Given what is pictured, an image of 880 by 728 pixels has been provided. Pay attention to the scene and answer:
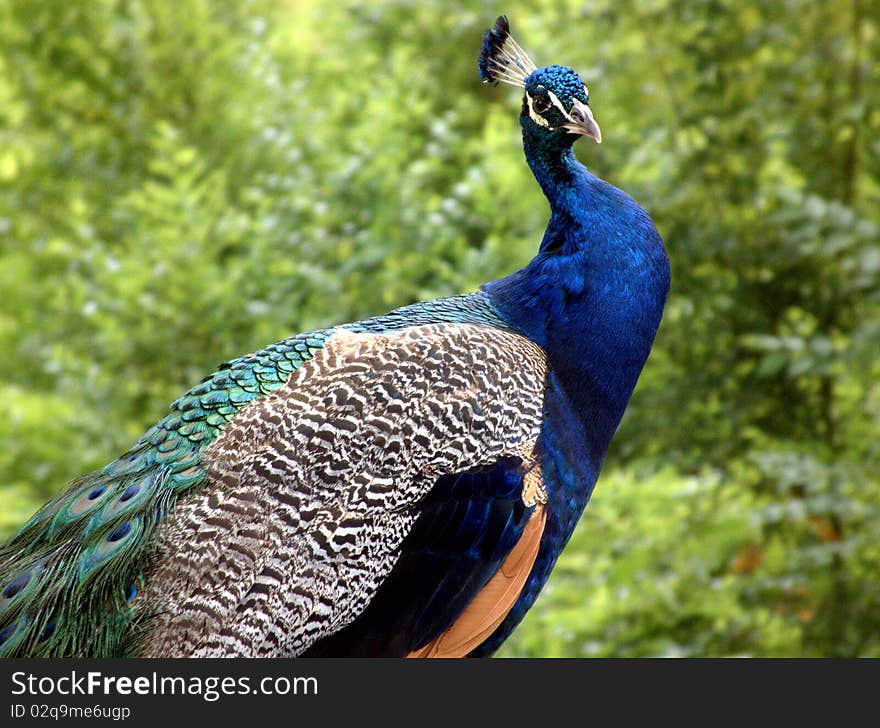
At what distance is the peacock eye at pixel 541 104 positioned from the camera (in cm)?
230

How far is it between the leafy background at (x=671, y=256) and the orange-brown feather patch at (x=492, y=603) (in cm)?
137

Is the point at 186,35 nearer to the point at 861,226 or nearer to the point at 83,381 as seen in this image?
the point at 83,381

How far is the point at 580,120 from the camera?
225 centimetres

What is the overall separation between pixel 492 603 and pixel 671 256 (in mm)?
2108

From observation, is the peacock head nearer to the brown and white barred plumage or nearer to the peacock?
the peacock

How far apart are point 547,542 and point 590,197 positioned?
72 cm

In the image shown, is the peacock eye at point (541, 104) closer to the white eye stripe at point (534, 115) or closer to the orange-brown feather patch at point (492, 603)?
the white eye stripe at point (534, 115)

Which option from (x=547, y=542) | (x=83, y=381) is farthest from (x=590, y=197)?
(x=83, y=381)

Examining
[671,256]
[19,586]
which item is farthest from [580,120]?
[671,256]

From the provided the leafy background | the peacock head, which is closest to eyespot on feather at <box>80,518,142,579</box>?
the peacock head

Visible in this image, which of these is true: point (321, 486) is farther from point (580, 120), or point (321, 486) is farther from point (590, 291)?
point (580, 120)

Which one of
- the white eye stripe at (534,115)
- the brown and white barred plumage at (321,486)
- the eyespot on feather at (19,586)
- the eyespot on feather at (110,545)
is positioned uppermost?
the white eye stripe at (534,115)

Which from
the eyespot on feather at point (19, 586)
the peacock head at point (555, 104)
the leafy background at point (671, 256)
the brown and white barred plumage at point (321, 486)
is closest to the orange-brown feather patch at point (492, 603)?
the brown and white barred plumage at point (321, 486)

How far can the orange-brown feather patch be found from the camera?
6.65 feet
